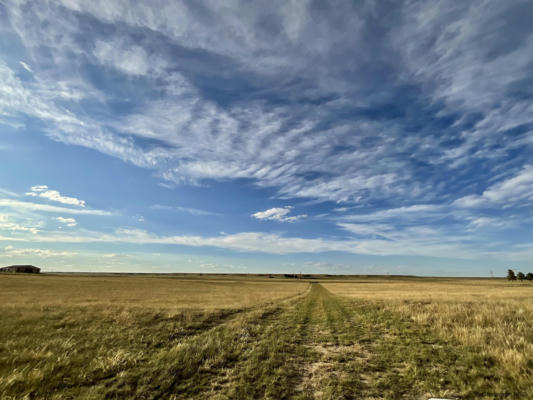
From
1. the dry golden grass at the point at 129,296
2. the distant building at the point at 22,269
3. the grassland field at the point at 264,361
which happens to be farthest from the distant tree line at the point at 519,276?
the distant building at the point at 22,269

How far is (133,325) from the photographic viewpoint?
1480cm

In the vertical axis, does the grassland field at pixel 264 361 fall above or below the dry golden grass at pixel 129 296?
above

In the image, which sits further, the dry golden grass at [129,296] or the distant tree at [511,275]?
the distant tree at [511,275]

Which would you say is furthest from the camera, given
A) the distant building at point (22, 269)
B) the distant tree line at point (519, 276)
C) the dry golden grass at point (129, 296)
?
the distant building at point (22, 269)

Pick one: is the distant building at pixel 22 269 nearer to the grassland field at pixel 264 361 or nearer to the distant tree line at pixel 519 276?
the grassland field at pixel 264 361

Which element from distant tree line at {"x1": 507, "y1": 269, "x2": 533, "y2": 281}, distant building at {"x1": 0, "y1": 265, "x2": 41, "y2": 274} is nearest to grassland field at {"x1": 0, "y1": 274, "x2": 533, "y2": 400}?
distant tree line at {"x1": 507, "y1": 269, "x2": 533, "y2": 281}

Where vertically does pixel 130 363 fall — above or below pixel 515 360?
below

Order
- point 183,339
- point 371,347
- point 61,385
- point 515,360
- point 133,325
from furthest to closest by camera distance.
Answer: point 133,325 < point 183,339 < point 371,347 < point 515,360 < point 61,385

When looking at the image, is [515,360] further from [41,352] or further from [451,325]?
[41,352]

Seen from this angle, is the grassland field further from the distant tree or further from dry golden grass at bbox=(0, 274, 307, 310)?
the distant tree

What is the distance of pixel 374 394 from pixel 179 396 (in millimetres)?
4850

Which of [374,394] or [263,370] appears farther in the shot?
[263,370]

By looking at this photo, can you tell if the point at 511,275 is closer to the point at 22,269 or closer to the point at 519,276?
the point at 519,276

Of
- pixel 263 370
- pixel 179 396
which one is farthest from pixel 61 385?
pixel 263 370
